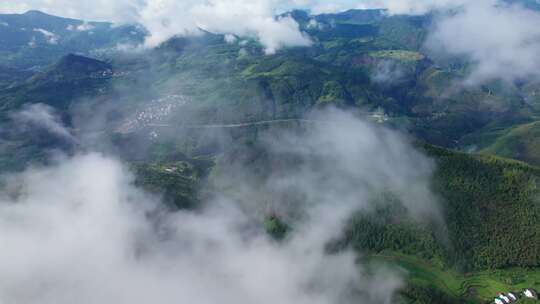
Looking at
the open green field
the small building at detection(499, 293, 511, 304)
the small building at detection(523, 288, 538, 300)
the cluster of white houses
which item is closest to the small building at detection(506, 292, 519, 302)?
the cluster of white houses

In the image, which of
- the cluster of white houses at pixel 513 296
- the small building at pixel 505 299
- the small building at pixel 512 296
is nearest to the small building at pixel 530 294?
the cluster of white houses at pixel 513 296

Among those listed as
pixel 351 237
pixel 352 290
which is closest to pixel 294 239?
pixel 351 237

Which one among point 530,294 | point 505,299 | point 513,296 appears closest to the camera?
point 505,299

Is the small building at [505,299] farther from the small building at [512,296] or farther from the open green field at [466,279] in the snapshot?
the open green field at [466,279]

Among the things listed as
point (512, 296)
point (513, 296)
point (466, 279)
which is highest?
point (512, 296)

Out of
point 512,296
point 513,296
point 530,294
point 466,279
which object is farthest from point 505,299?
point 466,279

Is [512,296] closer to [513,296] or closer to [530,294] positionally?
[513,296]
